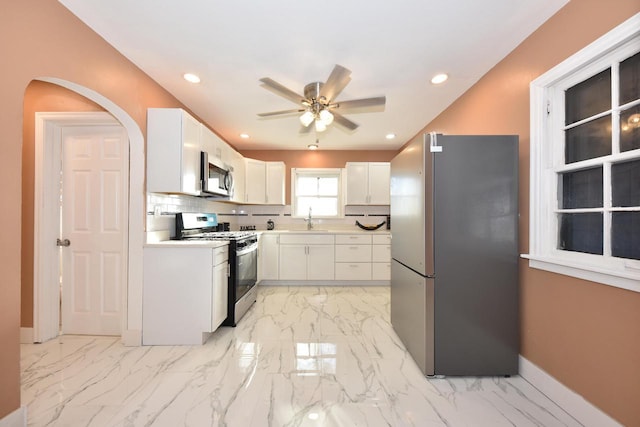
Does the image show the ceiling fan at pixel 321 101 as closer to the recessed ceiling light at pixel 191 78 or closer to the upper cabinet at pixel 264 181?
the recessed ceiling light at pixel 191 78

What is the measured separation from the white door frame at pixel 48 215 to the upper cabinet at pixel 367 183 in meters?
3.32

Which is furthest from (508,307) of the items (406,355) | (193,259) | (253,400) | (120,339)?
(120,339)

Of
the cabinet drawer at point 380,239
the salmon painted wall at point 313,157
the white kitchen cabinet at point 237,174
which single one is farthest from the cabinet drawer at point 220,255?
the cabinet drawer at point 380,239

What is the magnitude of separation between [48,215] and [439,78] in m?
3.91

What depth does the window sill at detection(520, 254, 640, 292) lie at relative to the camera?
1257 millimetres

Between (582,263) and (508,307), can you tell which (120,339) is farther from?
(582,263)

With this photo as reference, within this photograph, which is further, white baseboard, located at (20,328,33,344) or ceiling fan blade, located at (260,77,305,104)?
white baseboard, located at (20,328,33,344)

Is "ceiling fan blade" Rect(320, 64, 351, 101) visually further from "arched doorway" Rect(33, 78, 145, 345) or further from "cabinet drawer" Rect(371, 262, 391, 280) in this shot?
"cabinet drawer" Rect(371, 262, 391, 280)

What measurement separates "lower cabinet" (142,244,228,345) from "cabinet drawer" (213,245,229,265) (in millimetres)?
74

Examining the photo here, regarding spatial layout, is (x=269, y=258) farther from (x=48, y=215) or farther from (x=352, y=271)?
(x=48, y=215)

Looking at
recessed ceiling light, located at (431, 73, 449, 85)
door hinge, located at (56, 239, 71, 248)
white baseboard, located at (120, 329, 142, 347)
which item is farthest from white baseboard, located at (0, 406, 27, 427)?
recessed ceiling light, located at (431, 73, 449, 85)

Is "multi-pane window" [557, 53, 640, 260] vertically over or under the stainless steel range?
over

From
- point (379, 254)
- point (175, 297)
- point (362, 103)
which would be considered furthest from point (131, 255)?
point (379, 254)

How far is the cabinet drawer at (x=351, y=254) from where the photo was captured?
446 cm
